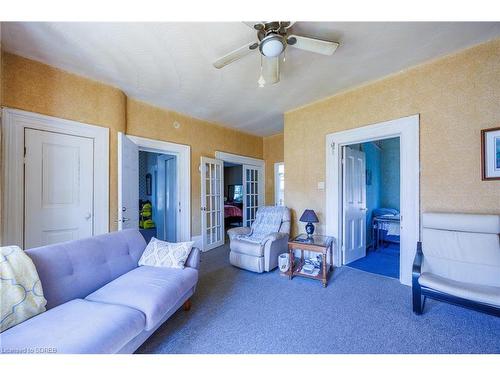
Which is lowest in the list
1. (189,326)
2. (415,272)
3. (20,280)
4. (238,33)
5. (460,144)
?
(189,326)

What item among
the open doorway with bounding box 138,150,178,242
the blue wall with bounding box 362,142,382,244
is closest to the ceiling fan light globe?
the open doorway with bounding box 138,150,178,242

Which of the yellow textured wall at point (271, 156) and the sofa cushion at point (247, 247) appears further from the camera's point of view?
the yellow textured wall at point (271, 156)

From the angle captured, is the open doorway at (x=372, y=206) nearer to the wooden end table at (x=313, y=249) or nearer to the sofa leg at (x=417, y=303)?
the wooden end table at (x=313, y=249)

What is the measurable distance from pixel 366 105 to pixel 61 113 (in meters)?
3.75

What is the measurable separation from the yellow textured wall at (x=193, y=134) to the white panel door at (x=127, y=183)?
38 cm

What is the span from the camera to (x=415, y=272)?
6.44ft

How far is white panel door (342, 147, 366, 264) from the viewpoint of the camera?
10.6ft

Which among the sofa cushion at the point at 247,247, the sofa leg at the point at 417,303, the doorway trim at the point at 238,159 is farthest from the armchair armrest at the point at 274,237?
the doorway trim at the point at 238,159

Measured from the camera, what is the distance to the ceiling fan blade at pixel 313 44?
1.65 metres

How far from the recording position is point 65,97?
95.9 inches

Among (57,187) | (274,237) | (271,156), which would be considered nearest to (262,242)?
(274,237)

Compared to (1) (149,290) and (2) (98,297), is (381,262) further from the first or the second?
(2) (98,297)
